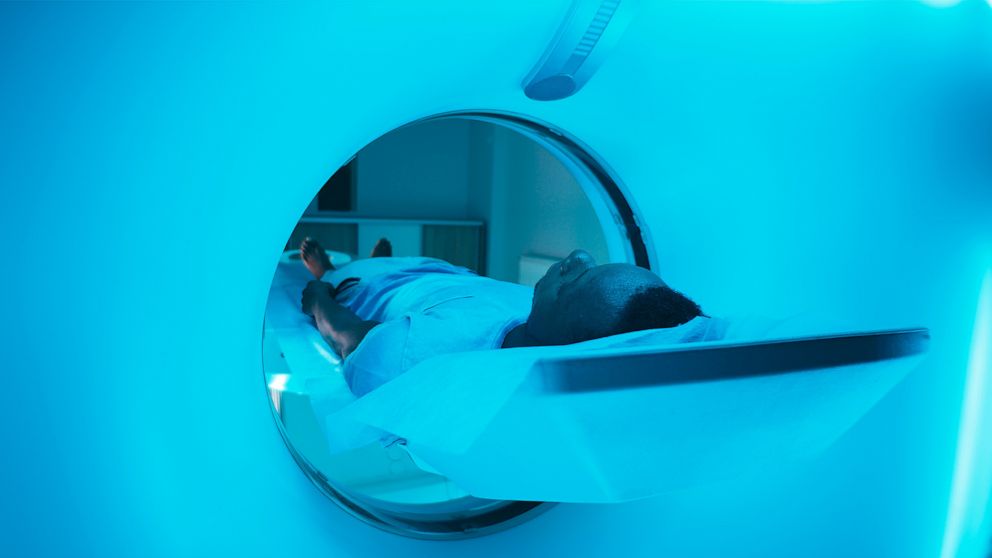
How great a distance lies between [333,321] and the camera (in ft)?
5.54

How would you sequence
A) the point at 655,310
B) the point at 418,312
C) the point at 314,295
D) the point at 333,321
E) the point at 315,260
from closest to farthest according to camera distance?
the point at 655,310
the point at 418,312
the point at 333,321
the point at 314,295
the point at 315,260

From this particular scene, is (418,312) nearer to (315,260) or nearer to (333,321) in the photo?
(333,321)

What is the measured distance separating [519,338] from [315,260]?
1677 mm

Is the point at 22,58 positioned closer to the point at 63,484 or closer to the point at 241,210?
the point at 241,210

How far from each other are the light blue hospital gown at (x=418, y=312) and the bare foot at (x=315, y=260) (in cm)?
60

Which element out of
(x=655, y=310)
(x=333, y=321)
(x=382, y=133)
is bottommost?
(x=333, y=321)

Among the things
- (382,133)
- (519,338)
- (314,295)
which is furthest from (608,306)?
(314,295)

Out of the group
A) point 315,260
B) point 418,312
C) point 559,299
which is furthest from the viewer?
point 315,260

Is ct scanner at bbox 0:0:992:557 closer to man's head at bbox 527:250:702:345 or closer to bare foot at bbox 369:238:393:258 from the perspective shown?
man's head at bbox 527:250:702:345

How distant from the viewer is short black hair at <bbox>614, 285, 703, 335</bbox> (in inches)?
34.6

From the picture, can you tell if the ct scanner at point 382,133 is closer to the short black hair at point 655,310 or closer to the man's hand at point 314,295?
the short black hair at point 655,310

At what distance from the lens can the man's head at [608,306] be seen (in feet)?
2.91

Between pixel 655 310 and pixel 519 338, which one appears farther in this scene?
pixel 519 338

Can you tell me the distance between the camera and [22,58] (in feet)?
1.79
